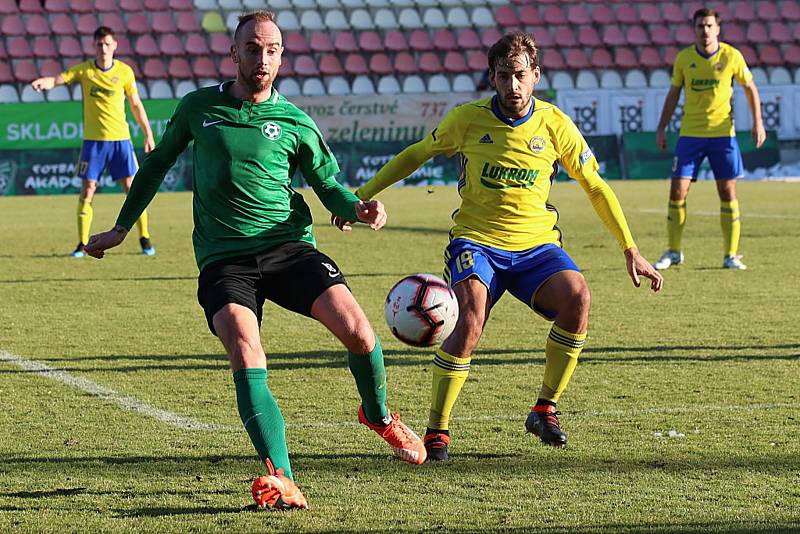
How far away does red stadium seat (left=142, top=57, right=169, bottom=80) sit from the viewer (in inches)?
1077

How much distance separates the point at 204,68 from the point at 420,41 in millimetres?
5102

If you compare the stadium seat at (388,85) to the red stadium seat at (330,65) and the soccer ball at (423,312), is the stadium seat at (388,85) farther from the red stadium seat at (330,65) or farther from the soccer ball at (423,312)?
the soccer ball at (423,312)

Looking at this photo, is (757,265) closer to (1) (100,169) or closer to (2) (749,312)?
(2) (749,312)

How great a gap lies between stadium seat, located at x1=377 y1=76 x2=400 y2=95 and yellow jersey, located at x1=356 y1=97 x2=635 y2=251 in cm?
2276

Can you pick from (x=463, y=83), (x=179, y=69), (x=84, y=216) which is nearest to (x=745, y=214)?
(x=84, y=216)

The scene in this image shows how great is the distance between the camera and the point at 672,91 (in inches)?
452

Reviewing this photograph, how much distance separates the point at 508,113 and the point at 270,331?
11.0ft

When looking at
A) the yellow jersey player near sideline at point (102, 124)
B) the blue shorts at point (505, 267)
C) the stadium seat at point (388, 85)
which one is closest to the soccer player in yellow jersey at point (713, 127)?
the yellow jersey player near sideline at point (102, 124)

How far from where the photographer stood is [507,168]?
5344mm

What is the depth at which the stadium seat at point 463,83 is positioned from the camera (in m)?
28.1

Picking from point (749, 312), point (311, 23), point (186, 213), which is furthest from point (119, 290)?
point (311, 23)

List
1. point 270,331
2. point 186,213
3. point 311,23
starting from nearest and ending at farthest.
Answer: point 270,331
point 186,213
point 311,23

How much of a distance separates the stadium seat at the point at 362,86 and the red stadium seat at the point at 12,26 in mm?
7256

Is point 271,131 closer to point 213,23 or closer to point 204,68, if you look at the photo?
point 204,68
